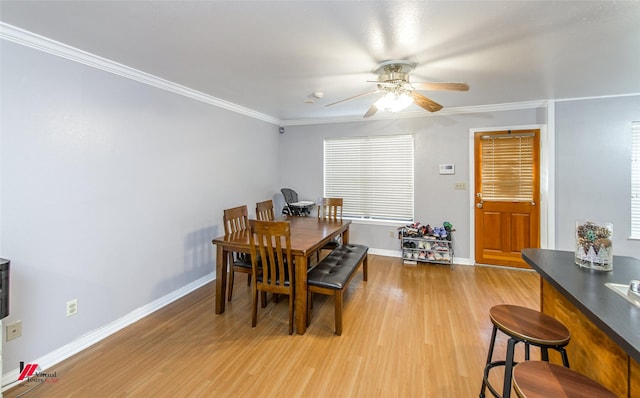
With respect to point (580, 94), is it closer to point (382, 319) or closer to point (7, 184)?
point (382, 319)

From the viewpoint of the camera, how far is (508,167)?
414 cm

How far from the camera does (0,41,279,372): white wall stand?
1957mm

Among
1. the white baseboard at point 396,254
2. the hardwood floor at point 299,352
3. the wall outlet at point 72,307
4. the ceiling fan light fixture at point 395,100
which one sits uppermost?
the ceiling fan light fixture at point 395,100

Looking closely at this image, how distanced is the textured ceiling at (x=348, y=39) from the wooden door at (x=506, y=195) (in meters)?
1.07

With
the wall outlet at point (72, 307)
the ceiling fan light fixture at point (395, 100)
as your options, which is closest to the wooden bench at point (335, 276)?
the ceiling fan light fixture at point (395, 100)

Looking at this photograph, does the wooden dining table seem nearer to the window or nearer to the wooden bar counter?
the window

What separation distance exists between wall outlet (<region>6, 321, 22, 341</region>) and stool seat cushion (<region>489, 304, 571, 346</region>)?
10.1 feet

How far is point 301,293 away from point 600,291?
1.93m

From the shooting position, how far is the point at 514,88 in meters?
3.27

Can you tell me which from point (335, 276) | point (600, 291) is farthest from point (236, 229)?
point (600, 291)

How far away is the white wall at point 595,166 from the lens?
355 centimetres

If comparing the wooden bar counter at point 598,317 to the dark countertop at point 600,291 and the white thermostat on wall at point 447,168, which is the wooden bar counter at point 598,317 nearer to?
the dark countertop at point 600,291

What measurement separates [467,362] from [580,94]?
11.7 ft

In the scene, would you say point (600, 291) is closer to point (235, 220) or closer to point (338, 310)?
point (338, 310)
